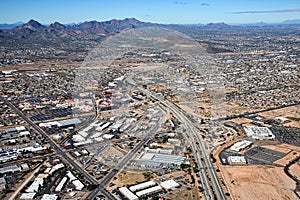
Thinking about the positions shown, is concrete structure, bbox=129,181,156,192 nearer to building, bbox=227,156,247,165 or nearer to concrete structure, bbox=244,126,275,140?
building, bbox=227,156,247,165

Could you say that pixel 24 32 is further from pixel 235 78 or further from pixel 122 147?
pixel 122 147

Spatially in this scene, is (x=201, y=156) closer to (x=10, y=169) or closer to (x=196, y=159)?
(x=196, y=159)

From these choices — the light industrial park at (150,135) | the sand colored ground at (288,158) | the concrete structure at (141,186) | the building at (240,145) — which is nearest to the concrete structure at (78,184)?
the light industrial park at (150,135)

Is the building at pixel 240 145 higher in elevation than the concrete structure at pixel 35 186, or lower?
lower

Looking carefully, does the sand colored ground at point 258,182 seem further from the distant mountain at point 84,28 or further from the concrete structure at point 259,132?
the distant mountain at point 84,28

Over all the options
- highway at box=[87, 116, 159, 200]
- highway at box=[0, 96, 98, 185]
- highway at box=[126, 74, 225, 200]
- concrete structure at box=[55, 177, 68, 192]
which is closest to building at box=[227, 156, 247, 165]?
highway at box=[126, 74, 225, 200]

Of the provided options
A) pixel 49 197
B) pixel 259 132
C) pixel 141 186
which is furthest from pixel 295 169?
pixel 49 197

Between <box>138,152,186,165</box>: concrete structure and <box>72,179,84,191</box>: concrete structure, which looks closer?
<box>72,179,84,191</box>: concrete structure
